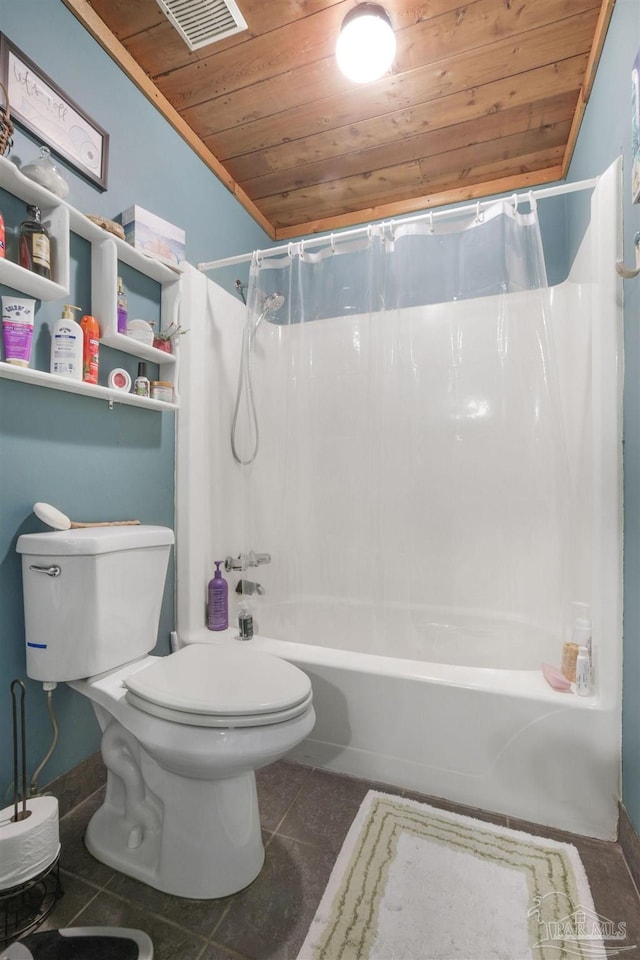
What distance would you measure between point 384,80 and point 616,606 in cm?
204

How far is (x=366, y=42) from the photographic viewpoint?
1.43 meters

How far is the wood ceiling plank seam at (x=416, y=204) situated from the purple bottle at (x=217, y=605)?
6.72ft

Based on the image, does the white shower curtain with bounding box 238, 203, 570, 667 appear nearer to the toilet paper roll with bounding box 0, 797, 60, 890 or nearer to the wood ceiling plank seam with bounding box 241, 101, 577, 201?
the wood ceiling plank seam with bounding box 241, 101, 577, 201

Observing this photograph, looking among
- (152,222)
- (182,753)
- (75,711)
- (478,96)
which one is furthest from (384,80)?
(75,711)

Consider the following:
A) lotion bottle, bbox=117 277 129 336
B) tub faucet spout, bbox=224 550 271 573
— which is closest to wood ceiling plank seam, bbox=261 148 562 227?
lotion bottle, bbox=117 277 129 336

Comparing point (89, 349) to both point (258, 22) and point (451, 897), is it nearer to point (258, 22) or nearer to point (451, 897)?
point (258, 22)

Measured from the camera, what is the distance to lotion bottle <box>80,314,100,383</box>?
1.29m

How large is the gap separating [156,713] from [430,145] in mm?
2450

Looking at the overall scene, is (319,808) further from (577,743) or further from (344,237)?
(344,237)

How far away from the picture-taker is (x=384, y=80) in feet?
5.48

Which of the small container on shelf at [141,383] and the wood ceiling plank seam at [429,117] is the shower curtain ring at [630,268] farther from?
the small container on shelf at [141,383]

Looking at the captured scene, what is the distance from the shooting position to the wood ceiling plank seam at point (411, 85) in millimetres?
1518

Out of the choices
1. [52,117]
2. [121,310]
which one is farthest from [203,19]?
[121,310]

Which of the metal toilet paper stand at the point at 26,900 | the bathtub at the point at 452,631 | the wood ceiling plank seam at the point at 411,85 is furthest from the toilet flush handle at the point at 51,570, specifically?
the wood ceiling plank seam at the point at 411,85
